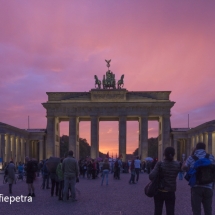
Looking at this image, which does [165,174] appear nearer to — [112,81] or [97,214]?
[97,214]

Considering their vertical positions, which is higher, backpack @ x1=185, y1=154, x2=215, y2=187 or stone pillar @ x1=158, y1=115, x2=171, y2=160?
stone pillar @ x1=158, y1=115, x2=171, y2=160

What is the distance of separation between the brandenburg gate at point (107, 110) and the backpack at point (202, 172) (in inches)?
2702

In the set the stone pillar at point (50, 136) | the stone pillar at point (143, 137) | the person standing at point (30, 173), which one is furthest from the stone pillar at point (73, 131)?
the person standing at point (30, 173)

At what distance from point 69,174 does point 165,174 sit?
8577 mm

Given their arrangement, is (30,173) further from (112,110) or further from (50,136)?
(50,136)

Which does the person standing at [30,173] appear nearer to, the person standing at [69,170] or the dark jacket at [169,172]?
the person standing at [69,170]

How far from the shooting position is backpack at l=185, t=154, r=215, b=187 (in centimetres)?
958

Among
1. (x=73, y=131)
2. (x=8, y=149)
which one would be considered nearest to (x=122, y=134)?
(x=73, y=131)

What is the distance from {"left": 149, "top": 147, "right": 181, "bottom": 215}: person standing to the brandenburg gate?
68878mm

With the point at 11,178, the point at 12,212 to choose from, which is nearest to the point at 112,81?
the point at 11,178

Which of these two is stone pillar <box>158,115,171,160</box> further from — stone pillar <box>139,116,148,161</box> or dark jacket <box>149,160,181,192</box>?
dark jacket <box>149,160,181,192</box>

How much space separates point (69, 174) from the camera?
1745 centimetres

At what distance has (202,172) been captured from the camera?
962 cm

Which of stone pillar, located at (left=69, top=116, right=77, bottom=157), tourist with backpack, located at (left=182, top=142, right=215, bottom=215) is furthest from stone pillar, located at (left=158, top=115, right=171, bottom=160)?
tourist with backpack, located at (left=182, top=142, right=215, bottom=215)
